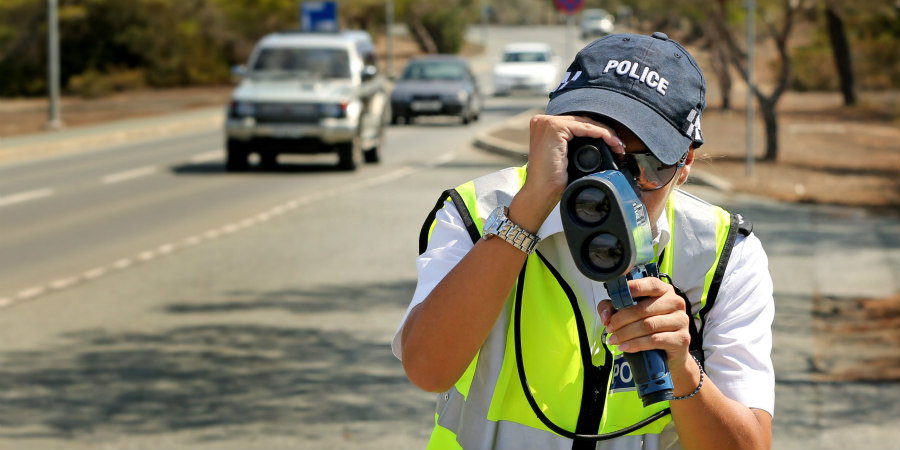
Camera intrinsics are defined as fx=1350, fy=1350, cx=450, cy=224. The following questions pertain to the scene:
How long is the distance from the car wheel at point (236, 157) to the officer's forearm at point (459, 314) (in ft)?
59.2

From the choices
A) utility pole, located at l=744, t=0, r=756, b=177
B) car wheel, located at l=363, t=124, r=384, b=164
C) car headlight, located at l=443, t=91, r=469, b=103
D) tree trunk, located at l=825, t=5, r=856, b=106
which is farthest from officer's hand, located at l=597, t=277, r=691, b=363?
tree trunk, located at l=825, t=5, r=856, b=106

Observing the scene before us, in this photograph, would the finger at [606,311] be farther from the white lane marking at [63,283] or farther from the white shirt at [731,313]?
the white lane marking at [63,283]

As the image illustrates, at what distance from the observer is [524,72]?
4344cm

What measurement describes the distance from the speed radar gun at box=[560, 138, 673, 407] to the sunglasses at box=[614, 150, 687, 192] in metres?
0.15

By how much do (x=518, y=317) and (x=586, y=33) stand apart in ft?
206

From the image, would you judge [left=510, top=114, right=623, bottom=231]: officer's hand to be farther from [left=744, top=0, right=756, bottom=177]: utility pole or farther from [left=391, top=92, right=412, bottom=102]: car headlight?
[left=391, top=92, right=412, bottom=102]: car headlight

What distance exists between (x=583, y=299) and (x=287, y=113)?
1765 cm

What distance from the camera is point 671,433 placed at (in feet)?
7.31

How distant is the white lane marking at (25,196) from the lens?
16.2 meters

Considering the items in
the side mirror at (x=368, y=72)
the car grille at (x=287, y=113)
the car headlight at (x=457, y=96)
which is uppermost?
the side mirror at (x=368, y=72)

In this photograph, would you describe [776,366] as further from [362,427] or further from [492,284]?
[492,284]

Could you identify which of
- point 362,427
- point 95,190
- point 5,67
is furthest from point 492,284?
point 5,67

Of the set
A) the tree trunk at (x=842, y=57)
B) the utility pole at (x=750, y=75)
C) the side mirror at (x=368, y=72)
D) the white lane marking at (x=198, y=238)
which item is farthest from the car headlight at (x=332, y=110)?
the tree trunk at (x=842, y=57)

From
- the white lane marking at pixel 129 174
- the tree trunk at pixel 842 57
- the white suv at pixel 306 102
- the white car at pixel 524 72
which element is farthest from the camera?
the white car at pixel 524 72
